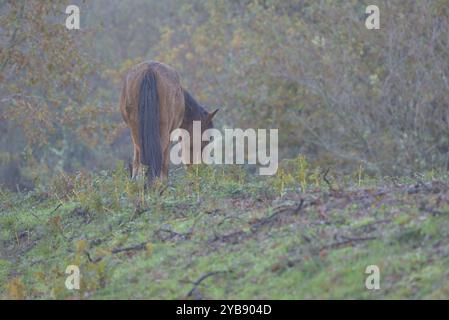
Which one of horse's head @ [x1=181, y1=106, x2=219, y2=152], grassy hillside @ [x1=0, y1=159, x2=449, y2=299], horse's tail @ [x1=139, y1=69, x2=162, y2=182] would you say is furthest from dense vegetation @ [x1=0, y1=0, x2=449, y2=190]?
grassy hillside @ [x1=0, y1=159, x2=449, y2=299]

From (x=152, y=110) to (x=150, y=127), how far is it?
0.67ft

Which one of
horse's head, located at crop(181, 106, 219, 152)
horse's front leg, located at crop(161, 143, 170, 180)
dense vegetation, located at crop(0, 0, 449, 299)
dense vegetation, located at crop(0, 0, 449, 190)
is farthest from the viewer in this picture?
dense vegetation, located at crop(0, 0, 449, 190)

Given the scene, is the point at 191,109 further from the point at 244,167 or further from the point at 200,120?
the point at 244,167

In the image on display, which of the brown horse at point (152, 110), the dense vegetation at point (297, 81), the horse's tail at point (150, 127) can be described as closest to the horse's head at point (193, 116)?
the brown horse at point (152, 110)

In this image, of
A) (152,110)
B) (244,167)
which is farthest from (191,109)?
(152,110)

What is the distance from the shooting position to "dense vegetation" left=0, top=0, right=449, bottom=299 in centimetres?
689

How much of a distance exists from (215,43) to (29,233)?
15.5m

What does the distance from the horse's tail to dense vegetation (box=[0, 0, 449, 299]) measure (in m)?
0.36

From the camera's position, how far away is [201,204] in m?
8.91

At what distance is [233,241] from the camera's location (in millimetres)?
7582

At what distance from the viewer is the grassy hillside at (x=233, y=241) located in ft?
21.4

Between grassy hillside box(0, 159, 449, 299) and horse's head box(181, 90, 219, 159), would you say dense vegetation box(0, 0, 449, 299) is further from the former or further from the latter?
horse's head box(181, 90, 219, 159)

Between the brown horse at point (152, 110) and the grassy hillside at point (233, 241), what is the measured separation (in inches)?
19.9
